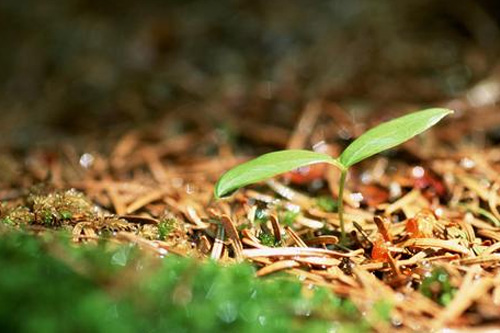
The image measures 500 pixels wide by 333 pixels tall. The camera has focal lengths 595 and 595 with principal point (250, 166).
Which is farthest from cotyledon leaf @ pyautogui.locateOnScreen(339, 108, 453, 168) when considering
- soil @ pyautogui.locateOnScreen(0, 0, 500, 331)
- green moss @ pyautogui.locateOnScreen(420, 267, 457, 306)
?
green moss @ pyautogui.locateOnScreen(420, 267, 457, 306)

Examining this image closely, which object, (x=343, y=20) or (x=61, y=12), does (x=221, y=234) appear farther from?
(x=61, y=12)

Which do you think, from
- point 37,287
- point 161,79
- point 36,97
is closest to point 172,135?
point 161,79

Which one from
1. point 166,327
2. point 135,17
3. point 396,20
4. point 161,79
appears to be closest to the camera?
point 166,327

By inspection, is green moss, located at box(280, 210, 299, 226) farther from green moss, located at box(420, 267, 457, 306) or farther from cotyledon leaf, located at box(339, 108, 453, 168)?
green moss, located at box(420, 267, 457, 306)

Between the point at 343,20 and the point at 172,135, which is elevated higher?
the point at 343,20

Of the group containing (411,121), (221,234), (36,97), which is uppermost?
(411,121)

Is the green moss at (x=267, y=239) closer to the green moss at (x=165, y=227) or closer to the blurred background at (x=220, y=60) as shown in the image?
the green moss at (x=165, y=227)

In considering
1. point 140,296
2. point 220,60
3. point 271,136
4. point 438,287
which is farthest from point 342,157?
point 220,60

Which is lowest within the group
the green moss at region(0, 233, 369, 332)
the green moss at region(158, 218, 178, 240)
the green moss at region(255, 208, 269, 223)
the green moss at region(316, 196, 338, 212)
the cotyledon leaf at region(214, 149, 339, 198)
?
the green moss at region(316, 196, 338, 212)
